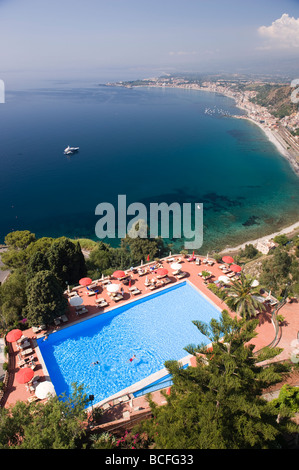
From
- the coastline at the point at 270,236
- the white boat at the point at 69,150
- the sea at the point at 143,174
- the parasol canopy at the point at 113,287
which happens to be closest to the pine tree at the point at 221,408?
the parasol canopy at the point at 113,287

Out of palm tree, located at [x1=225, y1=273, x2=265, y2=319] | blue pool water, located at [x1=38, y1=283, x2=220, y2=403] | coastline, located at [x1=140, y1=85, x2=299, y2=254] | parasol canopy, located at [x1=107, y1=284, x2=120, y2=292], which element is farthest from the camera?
coastline, located at [x1=140, y1=85, x2=299, y2=254]

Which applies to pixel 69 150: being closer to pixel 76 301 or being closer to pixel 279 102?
pixel 76 301

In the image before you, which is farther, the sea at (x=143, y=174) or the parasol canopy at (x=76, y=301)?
the sea at (x=143, y=174)

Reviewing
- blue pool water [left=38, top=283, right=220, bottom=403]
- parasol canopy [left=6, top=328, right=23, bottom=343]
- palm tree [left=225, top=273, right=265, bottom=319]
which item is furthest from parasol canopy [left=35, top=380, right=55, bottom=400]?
palm tree [left=225, top=273, right=265, bottom=319]

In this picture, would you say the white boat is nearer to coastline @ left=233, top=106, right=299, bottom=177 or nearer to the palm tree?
coastline @ left=233, top=106, right=299, bottom=177

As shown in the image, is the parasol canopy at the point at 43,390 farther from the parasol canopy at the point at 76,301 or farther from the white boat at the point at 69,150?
the white boat at the point at 69,150

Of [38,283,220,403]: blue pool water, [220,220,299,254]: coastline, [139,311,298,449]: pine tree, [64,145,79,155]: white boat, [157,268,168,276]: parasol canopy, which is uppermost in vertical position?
[64,145,79,155]: white boat
